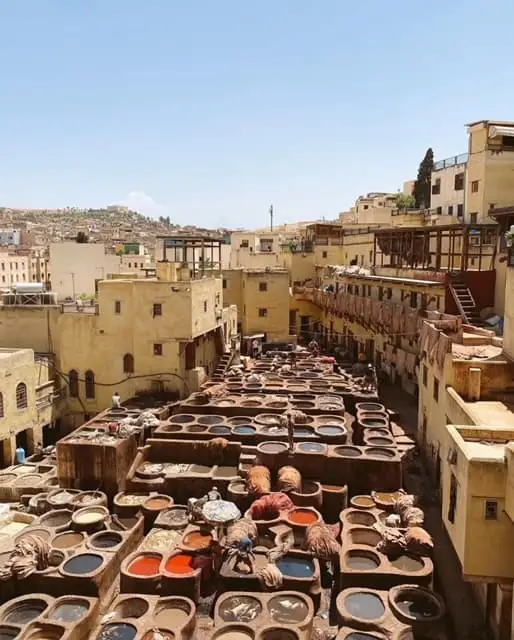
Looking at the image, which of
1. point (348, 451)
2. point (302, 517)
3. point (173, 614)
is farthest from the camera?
point (348, 451)

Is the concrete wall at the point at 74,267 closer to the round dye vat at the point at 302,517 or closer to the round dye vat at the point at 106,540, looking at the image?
the round dye vat at the point at 106,540

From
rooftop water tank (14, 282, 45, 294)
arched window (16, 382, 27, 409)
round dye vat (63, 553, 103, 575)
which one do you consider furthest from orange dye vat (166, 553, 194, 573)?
rooftop water tank (14, 282, 45, 294)

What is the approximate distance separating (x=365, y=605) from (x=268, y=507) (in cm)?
493

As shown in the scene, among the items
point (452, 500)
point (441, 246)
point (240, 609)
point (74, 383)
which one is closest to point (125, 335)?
point (74, 383)

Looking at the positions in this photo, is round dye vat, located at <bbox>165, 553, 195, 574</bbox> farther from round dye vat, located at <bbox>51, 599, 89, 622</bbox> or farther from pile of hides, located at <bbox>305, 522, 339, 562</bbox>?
pile of hides, located at <bbox>305, 522, 339, 562</bbox>

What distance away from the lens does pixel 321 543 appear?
16609 mm

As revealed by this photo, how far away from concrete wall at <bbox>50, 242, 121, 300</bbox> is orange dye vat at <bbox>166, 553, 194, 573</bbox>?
3374cm

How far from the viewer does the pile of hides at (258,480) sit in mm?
19500

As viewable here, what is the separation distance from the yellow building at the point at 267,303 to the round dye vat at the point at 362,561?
29692 millimetres

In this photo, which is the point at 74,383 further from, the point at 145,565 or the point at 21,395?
the point at 145,565

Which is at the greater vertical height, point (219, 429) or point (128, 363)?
point (128, 363)

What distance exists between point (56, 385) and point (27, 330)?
4227 mm

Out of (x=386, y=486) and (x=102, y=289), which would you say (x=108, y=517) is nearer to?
(x=386, y=486)

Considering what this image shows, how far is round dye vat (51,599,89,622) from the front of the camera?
573 inches
